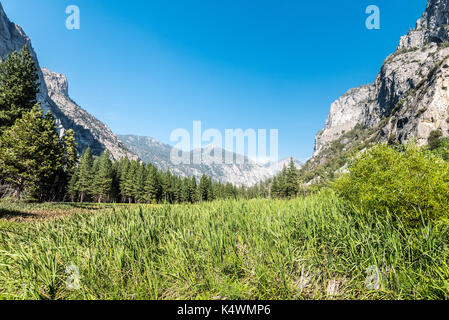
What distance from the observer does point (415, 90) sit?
82500 mm

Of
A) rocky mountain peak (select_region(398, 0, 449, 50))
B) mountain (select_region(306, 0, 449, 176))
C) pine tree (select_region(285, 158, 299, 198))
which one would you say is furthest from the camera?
rocky mountain peak (select_region(398, 0, 449, 50))

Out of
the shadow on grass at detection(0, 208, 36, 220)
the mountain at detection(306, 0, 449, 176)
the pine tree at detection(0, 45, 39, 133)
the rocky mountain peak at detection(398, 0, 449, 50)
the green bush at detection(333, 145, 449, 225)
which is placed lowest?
the shadow on grass at detection(0, 208, 36, 220)

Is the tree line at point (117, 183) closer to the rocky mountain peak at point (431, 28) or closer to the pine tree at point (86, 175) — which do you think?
the pine tree at point (86, 175)

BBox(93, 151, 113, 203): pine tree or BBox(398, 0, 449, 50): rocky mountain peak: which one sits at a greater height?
BBox(398, 0, 449, 50): rocky mountain peak

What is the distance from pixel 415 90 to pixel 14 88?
129315mm

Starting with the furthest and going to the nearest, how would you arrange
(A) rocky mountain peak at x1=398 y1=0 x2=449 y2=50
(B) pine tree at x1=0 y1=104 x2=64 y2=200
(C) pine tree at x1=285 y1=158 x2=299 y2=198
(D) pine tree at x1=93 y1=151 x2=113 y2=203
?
(A) rocky mountain peak at x1=398 y1=0 x2=449 y2=50 → (C) pine tree at x1=285 y1=158 x2=299 y2=198 → (D) pine tree at x1=93 y1=151 x2=113 y2=203 → (B) pine tree at x1=0 y1=104 x2=64 y2=200

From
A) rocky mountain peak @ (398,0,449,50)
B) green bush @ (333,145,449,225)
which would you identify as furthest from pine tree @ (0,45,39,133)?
rocky mountain peak @ (398,0,449,50)

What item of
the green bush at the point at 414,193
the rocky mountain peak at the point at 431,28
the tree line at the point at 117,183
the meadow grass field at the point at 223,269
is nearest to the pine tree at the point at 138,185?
the tree line at the point at 117,183

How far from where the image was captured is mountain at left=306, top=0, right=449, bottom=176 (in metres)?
60.2

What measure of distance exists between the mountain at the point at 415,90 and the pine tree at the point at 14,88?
246 feet

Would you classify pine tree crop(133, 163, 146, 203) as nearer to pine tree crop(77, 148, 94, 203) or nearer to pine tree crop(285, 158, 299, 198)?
pine tree crop(77, 148, 94, 203)

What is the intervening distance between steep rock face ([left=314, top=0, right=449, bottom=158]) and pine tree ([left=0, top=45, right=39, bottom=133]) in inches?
3253
